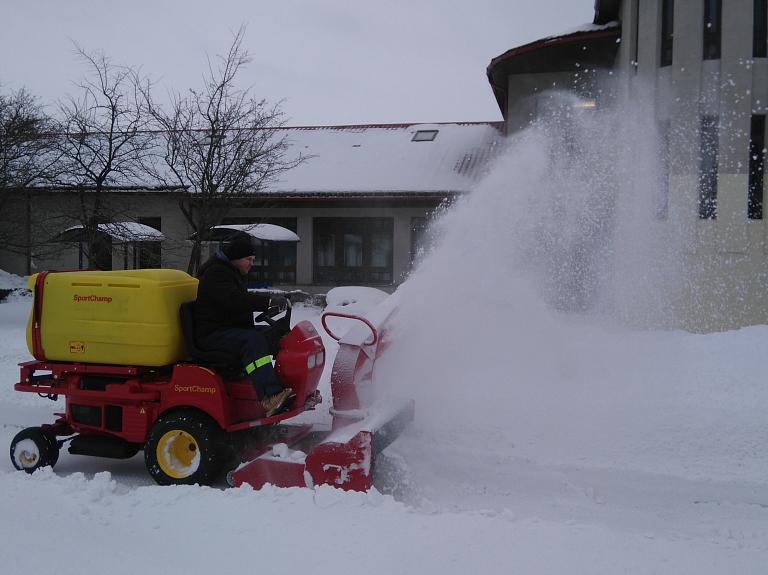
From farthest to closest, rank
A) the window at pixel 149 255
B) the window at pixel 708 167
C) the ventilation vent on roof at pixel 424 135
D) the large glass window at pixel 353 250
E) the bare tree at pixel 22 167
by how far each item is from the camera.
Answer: the ventilation vent on roof at pixel 424 135, the large glass window at pixel 353 250, the window at pixel 149 255, the bare tree at pixel 22 167, the window at pixel 708 167

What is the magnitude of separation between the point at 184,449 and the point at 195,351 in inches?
28.9

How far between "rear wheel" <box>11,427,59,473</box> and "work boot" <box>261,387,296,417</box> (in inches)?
70.5

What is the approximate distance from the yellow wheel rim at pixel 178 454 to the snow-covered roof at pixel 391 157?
13.6 m

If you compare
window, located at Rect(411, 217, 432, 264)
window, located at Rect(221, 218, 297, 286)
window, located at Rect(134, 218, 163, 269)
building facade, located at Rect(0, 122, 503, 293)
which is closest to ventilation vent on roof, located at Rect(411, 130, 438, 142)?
building facade, located at Rect(0, 122, 503, 293)

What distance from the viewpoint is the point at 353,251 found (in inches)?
769

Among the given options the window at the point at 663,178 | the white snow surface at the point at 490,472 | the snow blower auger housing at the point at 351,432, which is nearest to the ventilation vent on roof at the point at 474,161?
the window at the point at 663,178

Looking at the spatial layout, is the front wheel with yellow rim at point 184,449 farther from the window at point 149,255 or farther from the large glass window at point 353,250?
the large glass window at point 353,250

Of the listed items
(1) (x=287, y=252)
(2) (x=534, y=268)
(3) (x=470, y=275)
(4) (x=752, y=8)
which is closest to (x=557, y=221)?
(2) (x=534, y=268)

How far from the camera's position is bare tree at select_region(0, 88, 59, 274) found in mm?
12906

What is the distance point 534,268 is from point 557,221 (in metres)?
1.14

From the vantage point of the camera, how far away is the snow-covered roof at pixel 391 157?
18067 millimetres

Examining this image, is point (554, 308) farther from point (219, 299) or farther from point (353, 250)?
point (219, 299)

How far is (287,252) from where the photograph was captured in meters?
19.8

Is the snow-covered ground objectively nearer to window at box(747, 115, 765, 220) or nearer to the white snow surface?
the white snow surface
